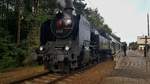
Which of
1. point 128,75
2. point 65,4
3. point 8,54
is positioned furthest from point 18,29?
point 128,75

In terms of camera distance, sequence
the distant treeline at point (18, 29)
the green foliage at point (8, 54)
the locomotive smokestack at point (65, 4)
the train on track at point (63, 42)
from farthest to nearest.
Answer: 1. the distant treeline at point (18, 29)
2. the green foliage at point (8, 54)
3. the locomotive smokestack at point (65, 4)
4. the train on track at point (63, 42)

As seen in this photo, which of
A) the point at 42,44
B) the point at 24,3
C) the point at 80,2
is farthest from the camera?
the point at 80,2

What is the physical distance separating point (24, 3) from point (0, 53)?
12.3 meters

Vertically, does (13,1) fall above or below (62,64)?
above

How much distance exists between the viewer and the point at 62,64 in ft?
65.3

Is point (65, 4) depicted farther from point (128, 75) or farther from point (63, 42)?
point (128, 75)

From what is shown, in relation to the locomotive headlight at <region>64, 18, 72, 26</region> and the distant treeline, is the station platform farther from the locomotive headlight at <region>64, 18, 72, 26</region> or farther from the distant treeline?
the distant treeline

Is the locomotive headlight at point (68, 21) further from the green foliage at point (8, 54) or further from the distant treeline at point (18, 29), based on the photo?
the distant treeline at point (18, 29)

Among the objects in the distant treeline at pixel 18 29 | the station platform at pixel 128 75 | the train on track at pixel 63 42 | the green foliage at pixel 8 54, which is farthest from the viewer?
the distant treeline at pixel 18 29

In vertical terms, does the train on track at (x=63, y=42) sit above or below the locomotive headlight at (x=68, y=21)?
below

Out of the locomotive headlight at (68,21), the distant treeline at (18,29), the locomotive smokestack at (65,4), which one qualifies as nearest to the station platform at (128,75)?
the locomotive headlight at (68,21)

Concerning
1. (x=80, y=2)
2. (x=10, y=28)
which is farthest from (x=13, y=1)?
(x=80, y=2)

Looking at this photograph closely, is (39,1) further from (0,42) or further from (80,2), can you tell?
(80,2)

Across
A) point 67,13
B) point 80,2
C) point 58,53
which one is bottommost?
point 58,53
